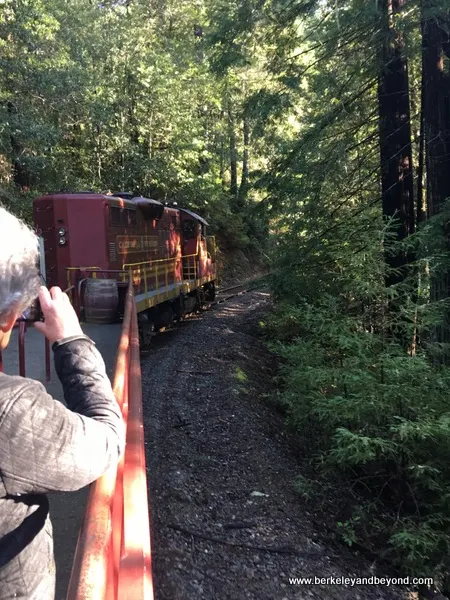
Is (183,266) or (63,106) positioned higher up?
(63,106)

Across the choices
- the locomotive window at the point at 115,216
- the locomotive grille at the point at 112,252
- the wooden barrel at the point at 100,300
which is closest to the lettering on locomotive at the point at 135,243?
the locomotive grille at the point at 112,252

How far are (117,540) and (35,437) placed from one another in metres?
0.66

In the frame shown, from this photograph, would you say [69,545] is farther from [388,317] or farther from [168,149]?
[168,149]

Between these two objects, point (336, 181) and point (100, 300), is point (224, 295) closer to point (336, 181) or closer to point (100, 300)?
point (336, 181)

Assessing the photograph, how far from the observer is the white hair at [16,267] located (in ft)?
4.44

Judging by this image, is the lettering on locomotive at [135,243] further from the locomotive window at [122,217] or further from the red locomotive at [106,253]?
the locomotive window at [122,217]

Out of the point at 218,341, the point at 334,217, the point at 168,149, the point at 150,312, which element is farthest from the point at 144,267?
the point at 168,149

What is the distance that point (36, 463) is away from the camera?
1.24 meters

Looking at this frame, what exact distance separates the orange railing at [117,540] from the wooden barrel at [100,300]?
6.99 meters

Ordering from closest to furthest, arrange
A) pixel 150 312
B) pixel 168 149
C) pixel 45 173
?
pixel 150 312
pixel 45 173
pixel 168 149

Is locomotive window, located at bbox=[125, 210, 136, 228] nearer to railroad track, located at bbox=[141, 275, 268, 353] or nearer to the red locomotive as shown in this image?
the red locomotive

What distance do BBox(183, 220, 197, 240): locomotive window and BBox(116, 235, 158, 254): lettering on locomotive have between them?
3405mm

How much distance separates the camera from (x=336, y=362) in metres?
7.28

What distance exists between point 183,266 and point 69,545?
45.2 feet
